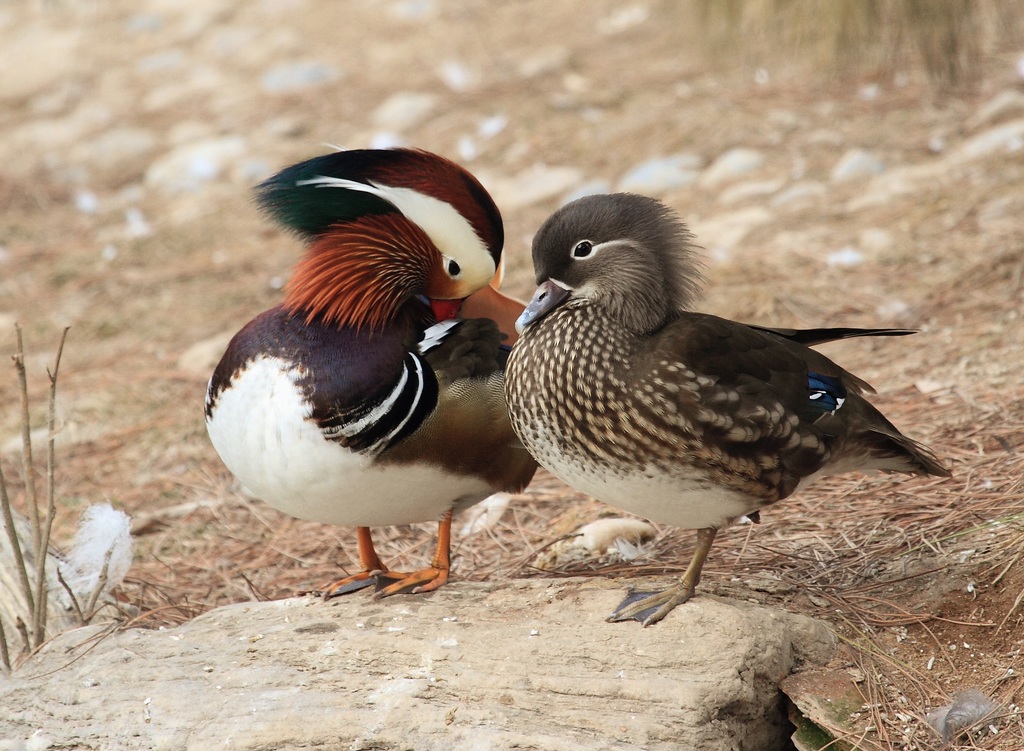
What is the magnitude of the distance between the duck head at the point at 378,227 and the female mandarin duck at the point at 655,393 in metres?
0.30

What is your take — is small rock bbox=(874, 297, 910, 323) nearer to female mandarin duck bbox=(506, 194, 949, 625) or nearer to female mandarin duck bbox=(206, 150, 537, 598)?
female mandarin duck bbox=(506, 194, 949, 625)

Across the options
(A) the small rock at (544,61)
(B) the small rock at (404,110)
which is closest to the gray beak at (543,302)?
(B) the small rock at (404,110)

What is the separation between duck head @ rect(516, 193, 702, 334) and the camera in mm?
2402

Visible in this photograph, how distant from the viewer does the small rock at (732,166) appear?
5.88 metres

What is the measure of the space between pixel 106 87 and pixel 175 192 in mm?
2039

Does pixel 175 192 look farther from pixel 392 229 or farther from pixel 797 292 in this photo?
pixel 392 229

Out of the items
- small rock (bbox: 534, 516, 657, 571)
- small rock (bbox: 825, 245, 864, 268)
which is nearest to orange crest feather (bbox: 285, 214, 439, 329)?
small rock (bbox: 534, 516, 657, 571)

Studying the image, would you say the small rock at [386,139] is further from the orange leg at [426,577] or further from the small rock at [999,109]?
the orange leg at [426,577]

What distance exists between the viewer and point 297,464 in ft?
8.12

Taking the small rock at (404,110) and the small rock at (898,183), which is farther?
the small rock at (404,110)

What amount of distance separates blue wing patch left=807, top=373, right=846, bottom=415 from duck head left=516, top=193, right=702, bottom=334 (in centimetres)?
35

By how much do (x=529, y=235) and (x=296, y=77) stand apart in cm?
350

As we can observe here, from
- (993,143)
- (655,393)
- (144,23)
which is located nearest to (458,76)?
(144,23)

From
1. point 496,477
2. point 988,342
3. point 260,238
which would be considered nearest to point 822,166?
point 988,342
